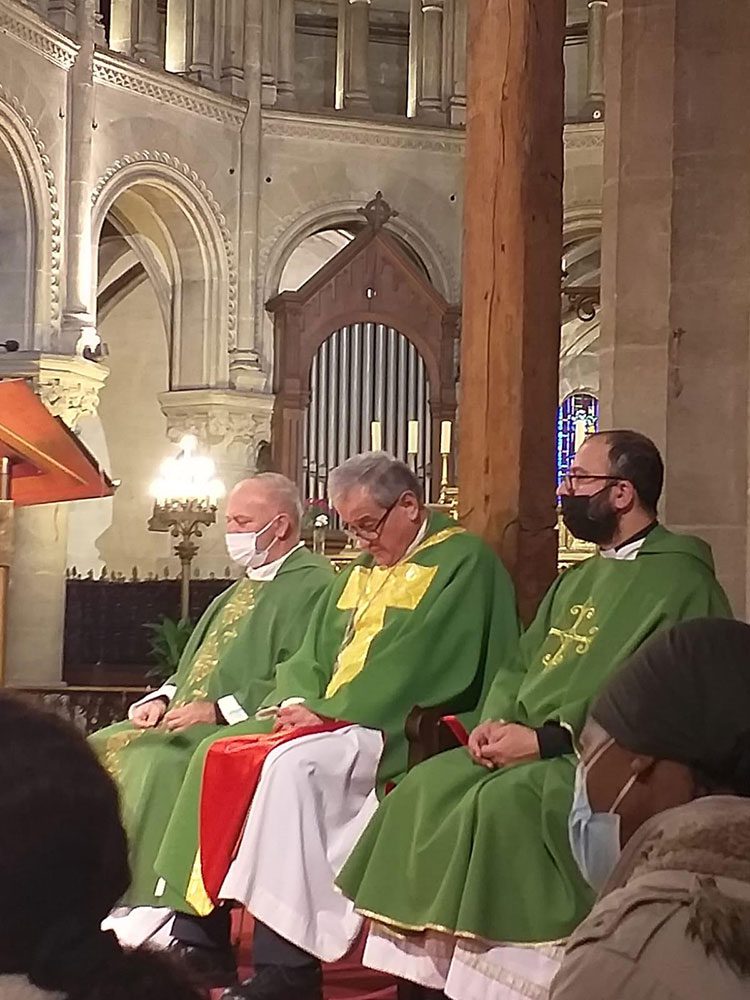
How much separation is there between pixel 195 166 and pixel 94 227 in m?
1.56

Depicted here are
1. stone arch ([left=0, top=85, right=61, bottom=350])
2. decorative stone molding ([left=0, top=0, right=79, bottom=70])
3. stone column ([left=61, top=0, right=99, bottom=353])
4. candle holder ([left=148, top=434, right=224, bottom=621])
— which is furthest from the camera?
stone column ([left=61, top=0, right=99, bottom=353])

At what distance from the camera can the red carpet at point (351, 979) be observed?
438 cm

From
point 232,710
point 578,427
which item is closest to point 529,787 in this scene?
point 232,710

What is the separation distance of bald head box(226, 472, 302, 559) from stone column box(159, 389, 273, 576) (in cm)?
931

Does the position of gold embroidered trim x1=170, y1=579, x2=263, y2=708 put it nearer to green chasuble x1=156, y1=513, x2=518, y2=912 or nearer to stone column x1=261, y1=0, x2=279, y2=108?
green chasuble x1=156, y1=513, x2=518, y2=912

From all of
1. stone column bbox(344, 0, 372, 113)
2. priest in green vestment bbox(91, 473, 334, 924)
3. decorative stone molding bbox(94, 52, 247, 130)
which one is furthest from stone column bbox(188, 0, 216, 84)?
priest in green vestment bbox(91, 473, 334, 924)

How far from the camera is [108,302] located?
61.0ft

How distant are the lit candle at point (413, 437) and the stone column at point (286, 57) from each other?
3.31 m

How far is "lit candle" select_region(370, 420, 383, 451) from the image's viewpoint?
14.9 m

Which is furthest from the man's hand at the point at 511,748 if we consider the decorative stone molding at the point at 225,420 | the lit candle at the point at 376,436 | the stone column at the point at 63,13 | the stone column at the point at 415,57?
the stone column at the point at 415,57

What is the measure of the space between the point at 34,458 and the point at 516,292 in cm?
170

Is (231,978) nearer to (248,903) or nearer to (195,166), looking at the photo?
(248,903)

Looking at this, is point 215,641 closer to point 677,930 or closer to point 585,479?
point 585,479

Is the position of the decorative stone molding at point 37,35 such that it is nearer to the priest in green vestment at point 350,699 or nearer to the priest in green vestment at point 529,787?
the priest in green vestment at point 350,699
